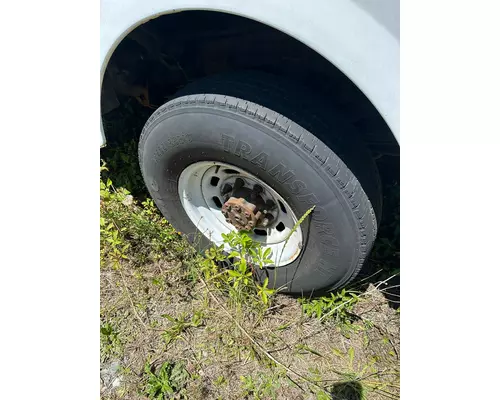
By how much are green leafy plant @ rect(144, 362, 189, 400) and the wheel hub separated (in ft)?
2.19

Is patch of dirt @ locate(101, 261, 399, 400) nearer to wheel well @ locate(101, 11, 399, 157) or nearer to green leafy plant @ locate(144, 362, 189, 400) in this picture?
green leafy plant @ locate(144, 362, 189, 400)

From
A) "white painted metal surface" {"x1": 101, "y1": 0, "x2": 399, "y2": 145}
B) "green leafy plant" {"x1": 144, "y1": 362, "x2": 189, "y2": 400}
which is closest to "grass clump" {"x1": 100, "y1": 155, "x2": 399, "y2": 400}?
"green leafy plant" {"x1": 144, "y1": 362, "x2": 189, "y2": 400}

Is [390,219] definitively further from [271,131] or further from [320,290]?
[271,131]

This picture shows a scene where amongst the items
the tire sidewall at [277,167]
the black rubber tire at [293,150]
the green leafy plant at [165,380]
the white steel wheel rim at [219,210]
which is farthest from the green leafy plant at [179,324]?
the black rubber tire at [293,150]

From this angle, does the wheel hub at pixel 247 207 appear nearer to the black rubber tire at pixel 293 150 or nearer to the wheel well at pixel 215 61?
the black rubber tire at pixel 293 150

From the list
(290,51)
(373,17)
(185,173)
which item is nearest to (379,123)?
(290,51)

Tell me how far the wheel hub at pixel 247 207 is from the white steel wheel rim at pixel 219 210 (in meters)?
0.03

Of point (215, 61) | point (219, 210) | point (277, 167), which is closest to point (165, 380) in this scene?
point (219, 210)

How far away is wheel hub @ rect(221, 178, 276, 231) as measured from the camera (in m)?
1.70

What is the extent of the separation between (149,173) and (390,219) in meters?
1.34

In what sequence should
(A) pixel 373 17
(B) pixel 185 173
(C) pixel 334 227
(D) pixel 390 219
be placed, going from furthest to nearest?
(D) pixel 390 219 → (B) pixel 185 173 → (C) pixel 334 227 → (A) pixel 373 17

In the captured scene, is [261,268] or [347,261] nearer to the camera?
[347,261]

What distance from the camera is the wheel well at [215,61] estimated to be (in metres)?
1.57

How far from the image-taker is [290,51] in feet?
5.20
